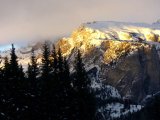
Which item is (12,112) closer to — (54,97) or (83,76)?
(54,97)

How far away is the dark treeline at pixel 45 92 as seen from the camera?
5231 centimetres

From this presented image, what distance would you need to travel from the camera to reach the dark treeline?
172 ft

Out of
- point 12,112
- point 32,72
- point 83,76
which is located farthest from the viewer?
point 83,76

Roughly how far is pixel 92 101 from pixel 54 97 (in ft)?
32.9

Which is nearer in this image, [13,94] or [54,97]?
[13,94]

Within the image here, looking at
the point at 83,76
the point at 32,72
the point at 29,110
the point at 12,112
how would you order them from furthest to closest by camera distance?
the point at 83,76
the point at 32,72
the point at 29,110
the point at 12,112

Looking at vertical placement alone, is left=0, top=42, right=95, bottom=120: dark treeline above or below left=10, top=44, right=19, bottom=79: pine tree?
below

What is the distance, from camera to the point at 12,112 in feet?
168

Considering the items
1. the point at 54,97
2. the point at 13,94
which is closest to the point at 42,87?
the point at 54,97

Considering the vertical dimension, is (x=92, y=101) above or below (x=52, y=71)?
below

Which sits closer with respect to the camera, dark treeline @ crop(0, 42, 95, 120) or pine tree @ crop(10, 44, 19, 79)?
dark treeline @ crop(0, 42, 95, 120)

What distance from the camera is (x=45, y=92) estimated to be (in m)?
57.8

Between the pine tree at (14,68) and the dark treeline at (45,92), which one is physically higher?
the pine tree at (14,68)

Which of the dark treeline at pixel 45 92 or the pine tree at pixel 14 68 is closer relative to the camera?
the dark treeline at pixel 45 92
